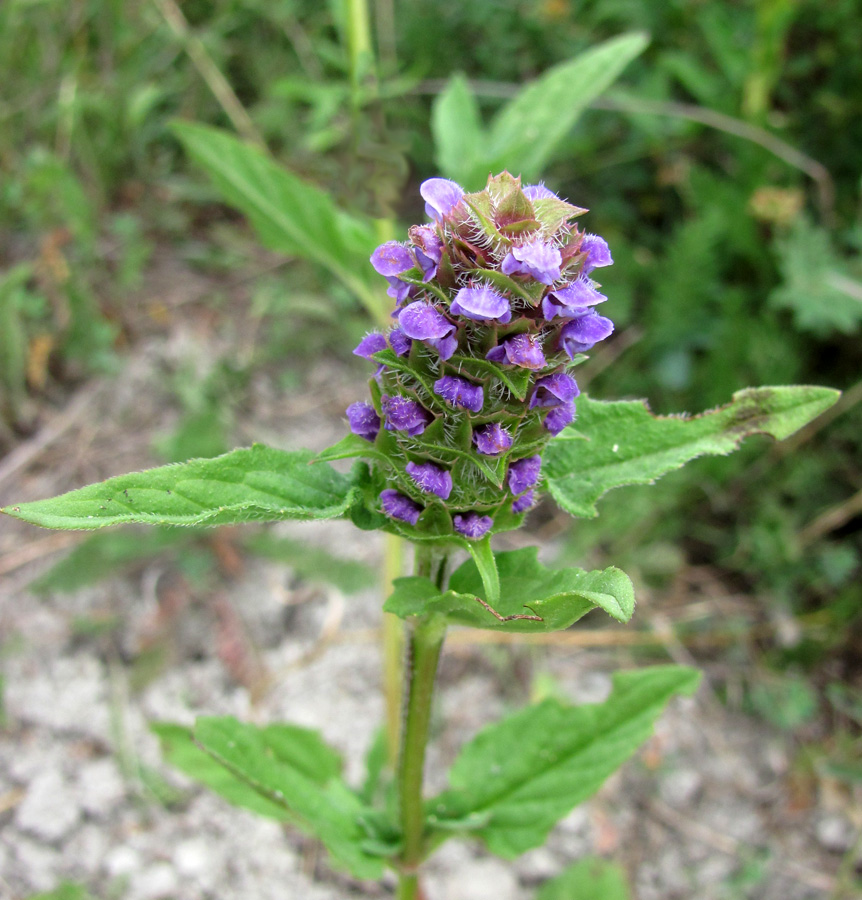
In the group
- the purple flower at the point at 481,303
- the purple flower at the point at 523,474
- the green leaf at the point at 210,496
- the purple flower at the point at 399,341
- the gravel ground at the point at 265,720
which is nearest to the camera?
the purple flower at the point at 481,303

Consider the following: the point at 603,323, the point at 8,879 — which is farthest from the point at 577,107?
the point at 8,879

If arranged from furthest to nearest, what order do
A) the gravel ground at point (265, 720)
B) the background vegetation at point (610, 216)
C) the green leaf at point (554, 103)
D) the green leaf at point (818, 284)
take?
the background vegetation at point (610, 216) → the green leaf at point (818, 284) → the green leaf at point (554, 103) → the gravel ground at point (265, 720)

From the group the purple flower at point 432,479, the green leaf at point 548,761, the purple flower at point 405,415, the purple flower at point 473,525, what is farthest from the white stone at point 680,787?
the purple flower at point 405,415

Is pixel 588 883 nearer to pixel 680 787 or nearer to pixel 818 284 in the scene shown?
pixel 680 787

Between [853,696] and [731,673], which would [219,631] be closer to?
[731,673]

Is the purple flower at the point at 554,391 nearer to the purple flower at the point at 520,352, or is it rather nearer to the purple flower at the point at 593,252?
the purple flower at the point at 520,352

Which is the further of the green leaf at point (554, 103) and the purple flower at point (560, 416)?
the green leaf at point (554, 103)

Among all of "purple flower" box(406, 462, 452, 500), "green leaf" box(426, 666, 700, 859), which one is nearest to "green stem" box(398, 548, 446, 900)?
"green leaf" box(426, 666, 700, 859)
